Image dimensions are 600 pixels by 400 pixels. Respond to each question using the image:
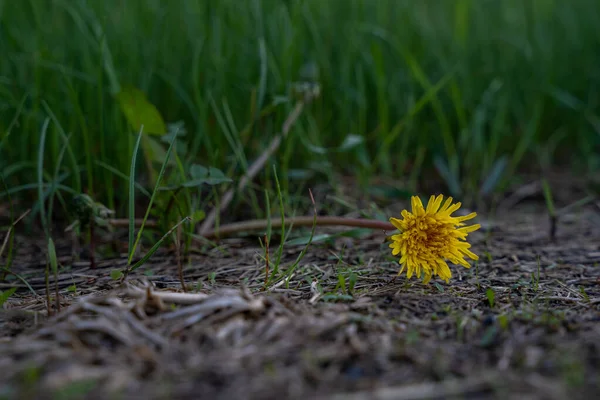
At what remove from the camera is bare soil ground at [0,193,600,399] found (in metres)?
0.91

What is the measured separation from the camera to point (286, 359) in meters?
1.00

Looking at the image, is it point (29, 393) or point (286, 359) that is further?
point (286, 359)

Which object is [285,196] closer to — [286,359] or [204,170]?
[204,170]

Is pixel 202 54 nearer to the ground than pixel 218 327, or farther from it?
farther from it

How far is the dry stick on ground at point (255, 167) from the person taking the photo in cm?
190

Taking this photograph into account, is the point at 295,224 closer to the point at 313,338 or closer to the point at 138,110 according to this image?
the point at 138,110

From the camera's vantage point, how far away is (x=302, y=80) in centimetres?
227

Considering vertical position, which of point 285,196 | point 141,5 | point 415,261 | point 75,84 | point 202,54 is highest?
point 141,5

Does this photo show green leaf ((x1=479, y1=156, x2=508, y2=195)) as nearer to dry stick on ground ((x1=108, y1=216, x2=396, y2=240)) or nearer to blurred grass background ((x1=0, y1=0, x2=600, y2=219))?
blurred grass background ((x1=0, y1=0, x2=600, y2=219))

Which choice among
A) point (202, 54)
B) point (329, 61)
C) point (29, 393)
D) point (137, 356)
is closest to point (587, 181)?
point (329, 61)

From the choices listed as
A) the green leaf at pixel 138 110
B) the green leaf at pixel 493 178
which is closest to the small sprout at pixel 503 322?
the green leaf at pixel 138 110

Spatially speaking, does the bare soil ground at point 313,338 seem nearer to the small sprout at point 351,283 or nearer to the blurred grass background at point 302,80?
the small sprout at point 351,283

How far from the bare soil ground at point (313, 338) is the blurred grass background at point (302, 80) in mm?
567

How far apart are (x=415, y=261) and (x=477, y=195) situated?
3.72 ft
